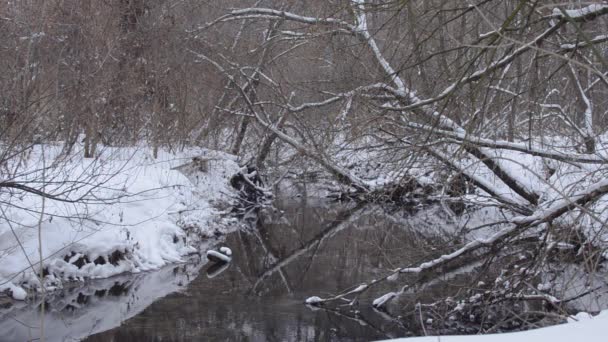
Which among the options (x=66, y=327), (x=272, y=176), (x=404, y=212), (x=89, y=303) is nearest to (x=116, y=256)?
(x=89, y=303)

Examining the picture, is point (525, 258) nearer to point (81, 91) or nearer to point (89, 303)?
point (89, 303)

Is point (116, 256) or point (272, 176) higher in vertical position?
point (272, 176)

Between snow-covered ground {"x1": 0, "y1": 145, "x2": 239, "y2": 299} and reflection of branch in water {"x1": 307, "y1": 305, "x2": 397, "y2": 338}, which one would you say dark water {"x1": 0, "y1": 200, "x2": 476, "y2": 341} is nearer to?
reflection of branch in water {"x1": 307, "y1": 305, "x2": 397, "y2": 338}

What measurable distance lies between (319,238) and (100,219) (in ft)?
15.0

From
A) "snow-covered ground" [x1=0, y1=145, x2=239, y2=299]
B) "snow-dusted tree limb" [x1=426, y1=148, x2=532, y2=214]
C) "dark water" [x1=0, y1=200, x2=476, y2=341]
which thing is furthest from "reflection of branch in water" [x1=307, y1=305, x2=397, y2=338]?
"snow-covered ground" [x1=0, y1=145, x2=239, y2=299]

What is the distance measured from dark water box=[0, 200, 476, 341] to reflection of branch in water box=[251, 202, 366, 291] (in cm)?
2

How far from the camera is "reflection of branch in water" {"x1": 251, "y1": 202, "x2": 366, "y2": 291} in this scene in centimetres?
1070

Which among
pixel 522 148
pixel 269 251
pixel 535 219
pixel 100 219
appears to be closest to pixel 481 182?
pixel 522 148

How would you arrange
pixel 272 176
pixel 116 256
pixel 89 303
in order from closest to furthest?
pixel 89 303
pixel 116 256
pixel 272 176

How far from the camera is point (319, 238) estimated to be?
13.2m

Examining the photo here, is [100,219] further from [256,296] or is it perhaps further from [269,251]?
[269,251]

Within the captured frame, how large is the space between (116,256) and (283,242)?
12.1 ft

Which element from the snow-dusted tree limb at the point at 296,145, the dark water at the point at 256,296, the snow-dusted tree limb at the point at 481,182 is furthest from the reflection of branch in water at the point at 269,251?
the snow-dusted tree limb at the point at 481,182

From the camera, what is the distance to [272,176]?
18.3 metres
